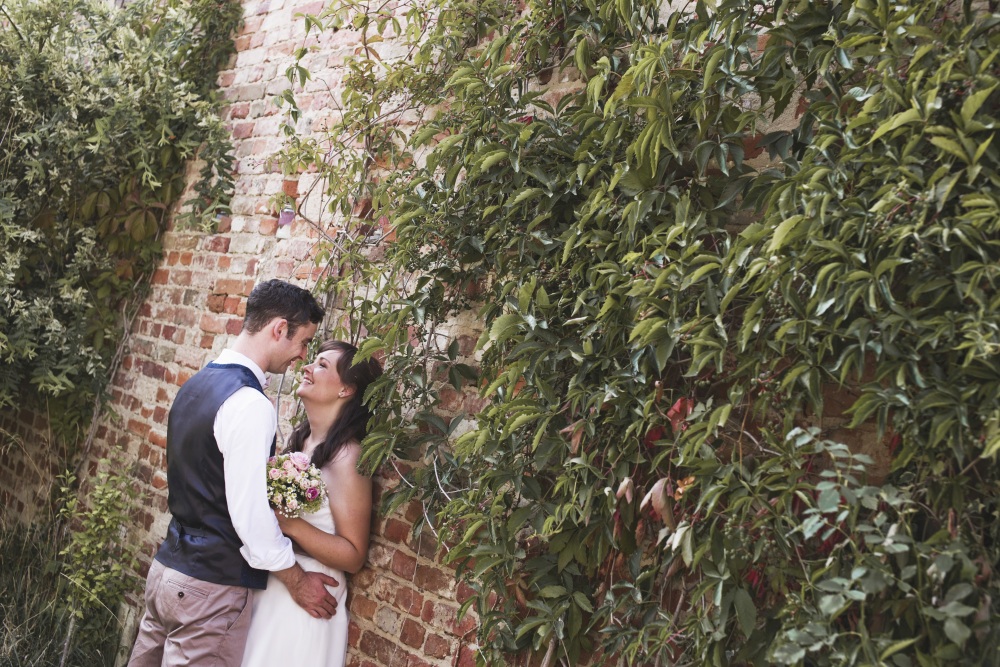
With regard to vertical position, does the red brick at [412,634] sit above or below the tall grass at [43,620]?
above

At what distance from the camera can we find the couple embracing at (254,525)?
9.25 feet

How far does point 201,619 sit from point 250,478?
54 centimetres

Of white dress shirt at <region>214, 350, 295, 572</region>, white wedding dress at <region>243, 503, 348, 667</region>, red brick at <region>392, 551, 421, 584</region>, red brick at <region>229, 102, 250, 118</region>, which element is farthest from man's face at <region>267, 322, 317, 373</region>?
red brick at <region>229, 102, 250, 118</region>

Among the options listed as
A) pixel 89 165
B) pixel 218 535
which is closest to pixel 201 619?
pixel 218 535

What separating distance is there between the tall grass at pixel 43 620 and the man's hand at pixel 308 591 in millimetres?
1856

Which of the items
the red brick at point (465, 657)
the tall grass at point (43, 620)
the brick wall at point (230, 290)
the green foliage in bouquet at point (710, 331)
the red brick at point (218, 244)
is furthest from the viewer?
the red brick at point (218, 244)

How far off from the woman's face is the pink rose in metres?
0.27

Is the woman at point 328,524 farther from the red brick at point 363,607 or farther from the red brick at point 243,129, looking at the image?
the red brick at point 243,129

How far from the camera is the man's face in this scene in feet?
10.1

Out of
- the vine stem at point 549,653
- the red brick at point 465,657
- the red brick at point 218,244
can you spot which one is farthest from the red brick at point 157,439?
the vine stem at point 549,653

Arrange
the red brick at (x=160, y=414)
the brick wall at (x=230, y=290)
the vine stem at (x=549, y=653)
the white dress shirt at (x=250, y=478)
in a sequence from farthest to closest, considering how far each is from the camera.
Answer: the red brick at (x=160, y=414) → the brick wall at (x=230, y=290) → the white dress shirt at (x=250, y=478) → the vine stem at (x=549, y=653)

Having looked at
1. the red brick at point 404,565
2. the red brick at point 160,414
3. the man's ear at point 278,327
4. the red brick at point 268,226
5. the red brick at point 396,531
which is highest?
the red brick at point 268,226

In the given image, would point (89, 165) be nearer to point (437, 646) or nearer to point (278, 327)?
point (278, 327)

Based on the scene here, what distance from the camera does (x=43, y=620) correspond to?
4137 mm
